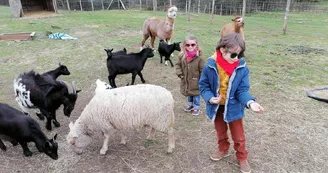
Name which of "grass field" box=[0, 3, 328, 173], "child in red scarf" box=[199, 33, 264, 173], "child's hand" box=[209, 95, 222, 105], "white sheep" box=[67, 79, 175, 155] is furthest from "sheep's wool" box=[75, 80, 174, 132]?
"child's hand" box=[209, 95, 222, 105]

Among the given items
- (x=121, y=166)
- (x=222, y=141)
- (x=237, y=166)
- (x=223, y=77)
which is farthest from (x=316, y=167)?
(x=121, y=166)

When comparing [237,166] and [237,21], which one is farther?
[237,21]

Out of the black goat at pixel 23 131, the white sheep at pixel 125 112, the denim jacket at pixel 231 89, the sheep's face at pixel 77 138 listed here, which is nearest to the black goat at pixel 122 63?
the white sheep at pixel 125 112

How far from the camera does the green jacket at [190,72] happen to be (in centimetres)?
429

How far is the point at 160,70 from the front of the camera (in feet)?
23.7

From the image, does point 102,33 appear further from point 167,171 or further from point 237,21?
point 167,171

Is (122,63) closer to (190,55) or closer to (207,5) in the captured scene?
(190,55)

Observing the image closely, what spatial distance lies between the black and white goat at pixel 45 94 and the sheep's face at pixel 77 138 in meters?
0.69

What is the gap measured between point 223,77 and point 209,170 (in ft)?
4.38

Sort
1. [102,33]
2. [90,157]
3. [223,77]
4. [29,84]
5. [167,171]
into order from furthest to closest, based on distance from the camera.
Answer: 1. [102,33]
2. [29,84]
3. [90,157]
4. [167,171]
5. [223,77]

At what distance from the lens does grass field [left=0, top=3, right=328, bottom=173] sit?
3557 millimetres

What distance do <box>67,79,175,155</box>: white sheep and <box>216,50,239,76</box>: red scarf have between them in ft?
3.18

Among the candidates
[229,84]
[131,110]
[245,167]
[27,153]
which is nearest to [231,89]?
[229,84]

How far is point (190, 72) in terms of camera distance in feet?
14.2
